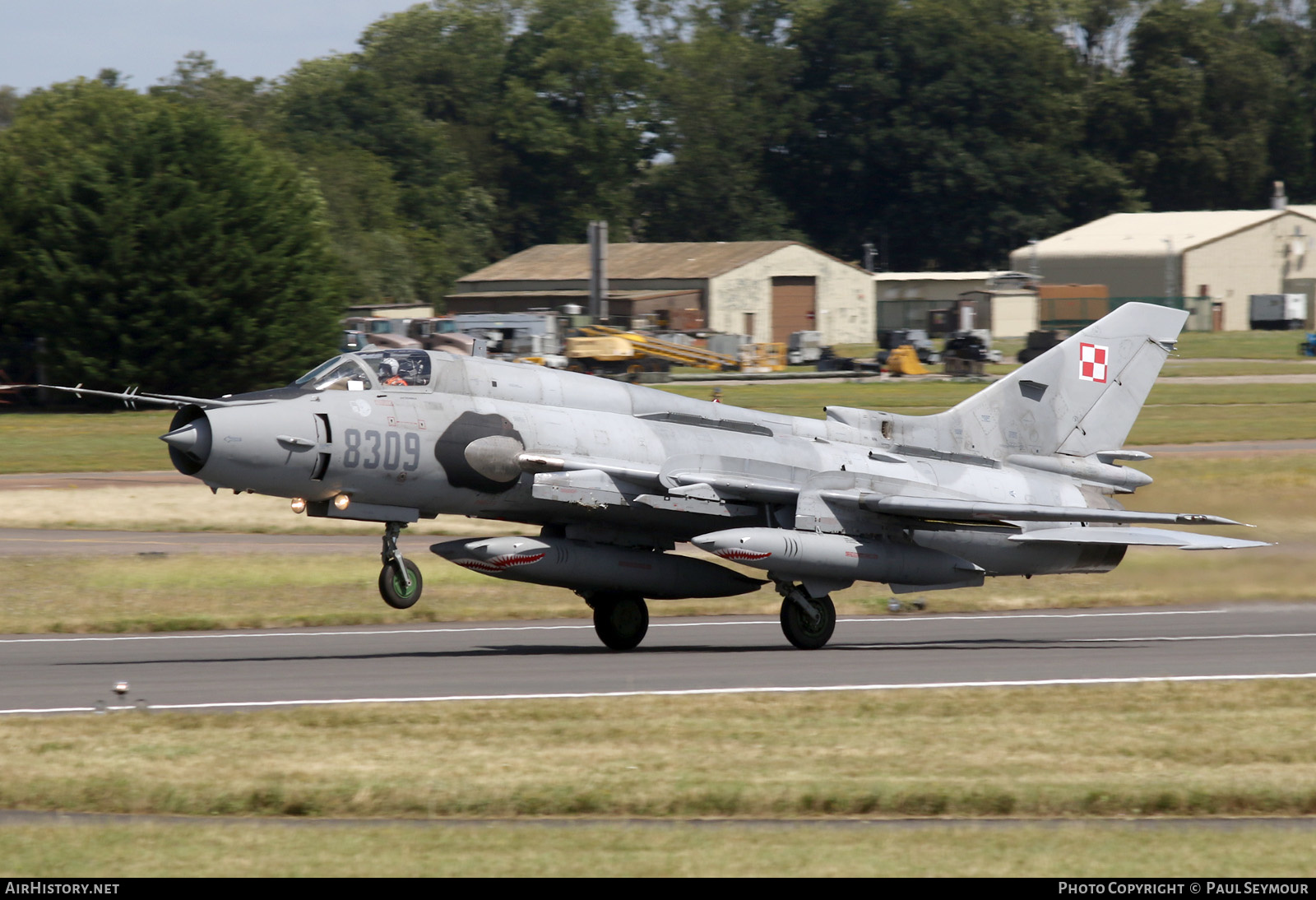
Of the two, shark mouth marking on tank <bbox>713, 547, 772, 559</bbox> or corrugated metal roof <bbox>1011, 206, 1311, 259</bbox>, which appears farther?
corrugated metal roof <bbox>1011, 206, 1311, 259</bbox>

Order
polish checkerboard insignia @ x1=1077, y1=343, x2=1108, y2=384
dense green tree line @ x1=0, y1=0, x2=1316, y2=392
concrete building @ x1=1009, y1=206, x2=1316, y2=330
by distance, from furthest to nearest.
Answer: dense green tree line @ x1=0, y1=0, x2=1316, y2=392, concrete building @ x1=1009, y1=206, x2=1316, y2=330, polish checkerboard insignia @ x1=1077, y1=343, x2=1108, y2=384

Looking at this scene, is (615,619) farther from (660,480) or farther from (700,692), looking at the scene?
(700,692)

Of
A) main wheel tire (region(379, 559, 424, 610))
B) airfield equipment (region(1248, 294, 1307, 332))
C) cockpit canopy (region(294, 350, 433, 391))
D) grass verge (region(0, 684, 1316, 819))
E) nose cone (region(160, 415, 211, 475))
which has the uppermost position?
airfield equipment (region(1248, 294, 1307, 332))

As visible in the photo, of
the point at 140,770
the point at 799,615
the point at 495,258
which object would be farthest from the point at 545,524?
the point at 495,258

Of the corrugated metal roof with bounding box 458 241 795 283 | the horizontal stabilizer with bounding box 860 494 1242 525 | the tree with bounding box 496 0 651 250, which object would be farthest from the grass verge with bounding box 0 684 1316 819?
the tree with bounding box 496 0 651 250

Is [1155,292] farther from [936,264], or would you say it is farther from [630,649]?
[630,649]

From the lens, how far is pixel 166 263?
175 feet

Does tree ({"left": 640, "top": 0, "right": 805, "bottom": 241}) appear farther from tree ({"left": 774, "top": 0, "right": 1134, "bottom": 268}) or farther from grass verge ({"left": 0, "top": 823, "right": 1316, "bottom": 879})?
grass verge ({"left": 0, "top": 823, "right": 1316, "bottom": 879})

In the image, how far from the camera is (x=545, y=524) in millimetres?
18078

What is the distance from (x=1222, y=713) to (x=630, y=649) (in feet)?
23.5

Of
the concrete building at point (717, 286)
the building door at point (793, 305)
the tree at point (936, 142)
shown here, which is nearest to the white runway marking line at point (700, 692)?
the concrete building at point (717, 286)

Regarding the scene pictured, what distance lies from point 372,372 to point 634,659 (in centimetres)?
437

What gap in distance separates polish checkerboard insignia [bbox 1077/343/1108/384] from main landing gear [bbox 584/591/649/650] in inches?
286

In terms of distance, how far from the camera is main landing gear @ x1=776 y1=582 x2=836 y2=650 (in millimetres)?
18203
